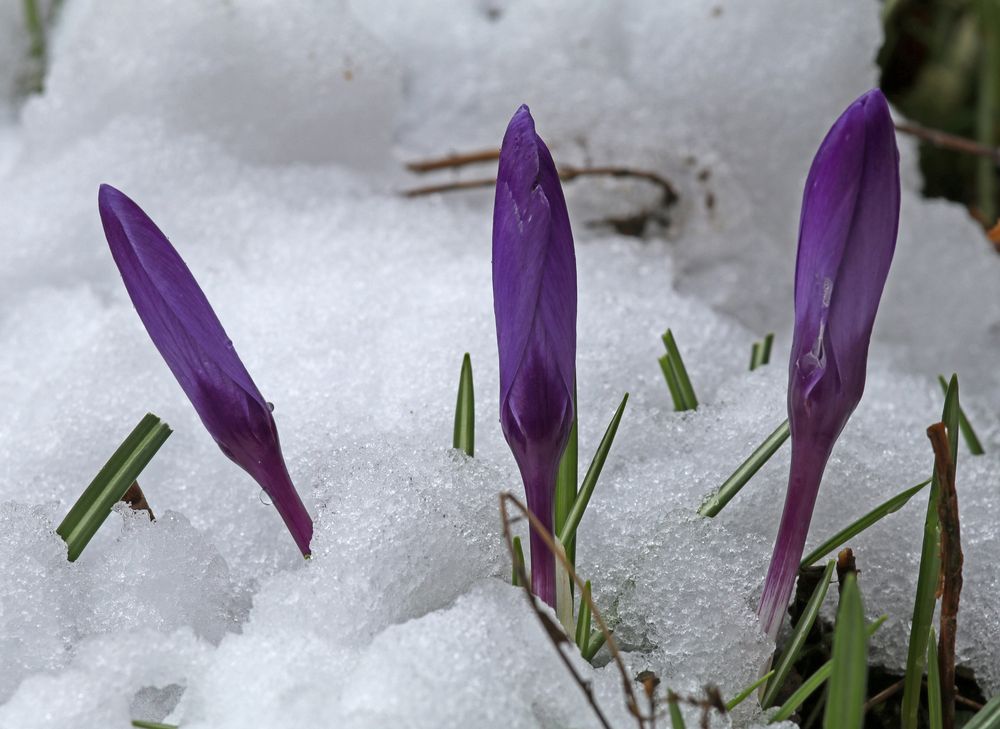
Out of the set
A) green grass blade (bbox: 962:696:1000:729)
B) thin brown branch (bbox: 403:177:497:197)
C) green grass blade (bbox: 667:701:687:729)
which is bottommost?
thin brown branch (bbox: 403:177:497:197)

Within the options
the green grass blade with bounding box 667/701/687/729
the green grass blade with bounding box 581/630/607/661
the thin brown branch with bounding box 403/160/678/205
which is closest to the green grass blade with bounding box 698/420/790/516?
the green grass blade with bounding box 581/630/607/661

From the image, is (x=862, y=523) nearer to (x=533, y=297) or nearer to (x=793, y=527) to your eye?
(x=793, y=527)

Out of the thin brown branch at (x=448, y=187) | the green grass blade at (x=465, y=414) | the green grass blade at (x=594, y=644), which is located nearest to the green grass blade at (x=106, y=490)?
the green grass blade at (x=465, y=414)

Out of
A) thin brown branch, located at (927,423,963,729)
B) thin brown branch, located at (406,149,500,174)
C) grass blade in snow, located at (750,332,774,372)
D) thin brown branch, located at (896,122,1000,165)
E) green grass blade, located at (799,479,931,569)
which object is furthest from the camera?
thin brown branch, located at (406,149,500,174)

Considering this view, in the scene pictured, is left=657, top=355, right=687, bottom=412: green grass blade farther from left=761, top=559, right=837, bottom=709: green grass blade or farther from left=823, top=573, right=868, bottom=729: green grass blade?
left=823, top=573, right=868, bottom=729: green grass blade

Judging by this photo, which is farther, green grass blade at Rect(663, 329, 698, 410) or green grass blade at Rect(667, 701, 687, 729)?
→ green grass blade at Rect(663, 329, 698, 410)

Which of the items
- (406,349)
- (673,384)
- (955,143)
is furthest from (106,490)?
(955,143)

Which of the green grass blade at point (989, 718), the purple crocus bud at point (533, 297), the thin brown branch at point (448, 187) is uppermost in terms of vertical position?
the purple crocus bud at point (533, 297)

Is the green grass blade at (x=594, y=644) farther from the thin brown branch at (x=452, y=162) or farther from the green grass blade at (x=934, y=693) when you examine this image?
the thin brown branch at (x=452, y=162)
